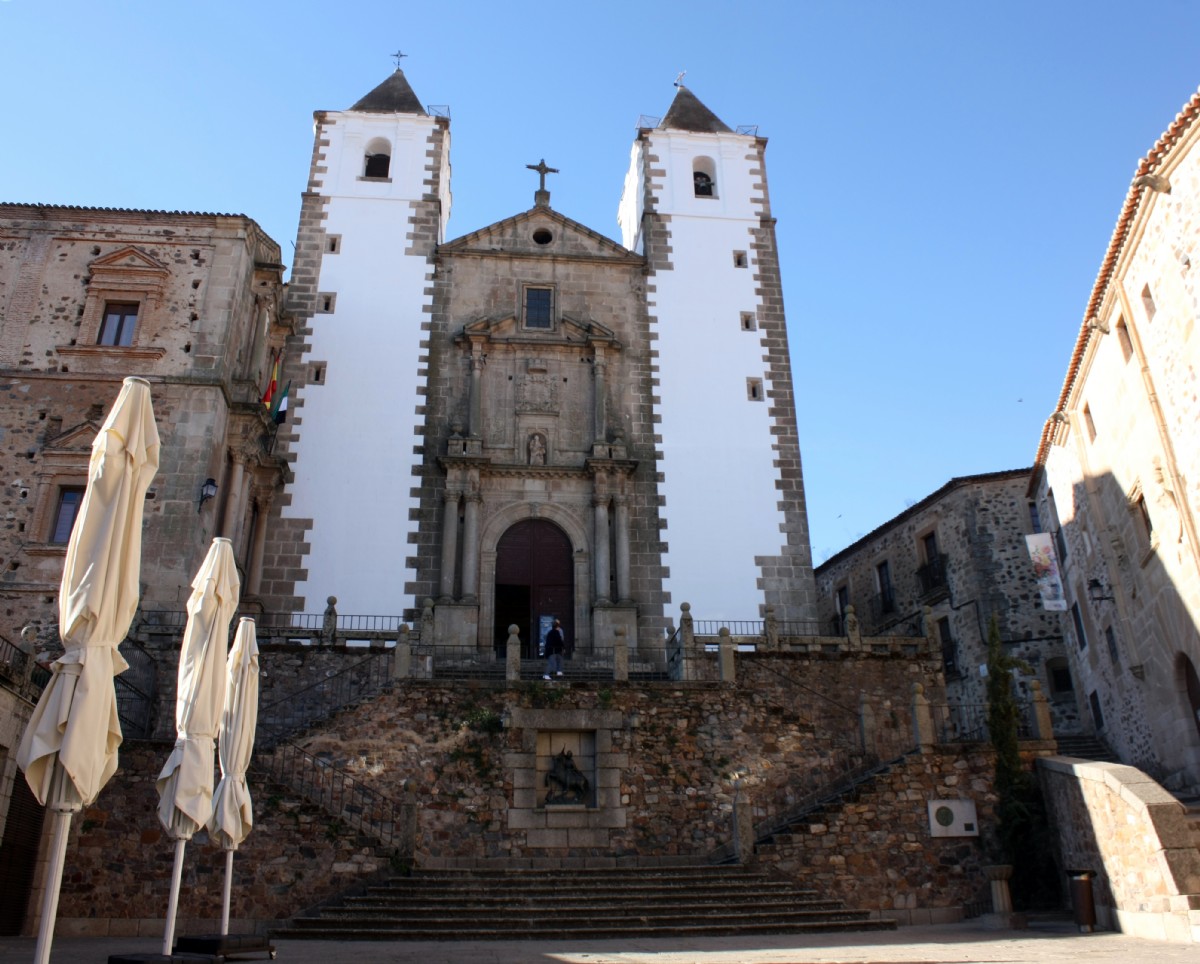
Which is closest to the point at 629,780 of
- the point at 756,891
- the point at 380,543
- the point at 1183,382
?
the point at 756,891

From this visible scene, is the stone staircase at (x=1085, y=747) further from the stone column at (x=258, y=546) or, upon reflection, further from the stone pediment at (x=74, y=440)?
the stone pediment at (x=74, y=440)

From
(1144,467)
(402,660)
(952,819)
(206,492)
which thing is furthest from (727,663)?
(206,492)

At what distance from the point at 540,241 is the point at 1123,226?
45.0ft

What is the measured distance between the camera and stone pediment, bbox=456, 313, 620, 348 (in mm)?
23016

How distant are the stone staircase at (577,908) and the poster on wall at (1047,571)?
10.7 m

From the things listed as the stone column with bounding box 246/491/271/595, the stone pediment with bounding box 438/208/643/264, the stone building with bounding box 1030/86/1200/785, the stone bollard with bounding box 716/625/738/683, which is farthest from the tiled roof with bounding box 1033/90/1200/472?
the stone column with bounding box 246/491/271/595

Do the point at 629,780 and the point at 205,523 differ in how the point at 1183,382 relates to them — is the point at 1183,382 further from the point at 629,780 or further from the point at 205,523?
the point at 205,523

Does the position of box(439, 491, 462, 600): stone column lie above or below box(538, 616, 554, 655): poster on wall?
above

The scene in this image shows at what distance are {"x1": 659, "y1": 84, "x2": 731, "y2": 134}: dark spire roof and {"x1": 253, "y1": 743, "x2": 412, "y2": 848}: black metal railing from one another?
62.5ft

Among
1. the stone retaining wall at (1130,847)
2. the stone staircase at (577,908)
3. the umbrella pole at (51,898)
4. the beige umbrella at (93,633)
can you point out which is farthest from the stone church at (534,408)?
the umbrella pole at (51,898)

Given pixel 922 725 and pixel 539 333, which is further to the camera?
pixel 539 333

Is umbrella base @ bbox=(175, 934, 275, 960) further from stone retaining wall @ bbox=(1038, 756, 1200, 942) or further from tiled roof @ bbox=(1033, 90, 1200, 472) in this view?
tiled roof @ bbox=(1033, 90, 1200, 472)

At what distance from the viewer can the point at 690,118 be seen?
28422 millimetres

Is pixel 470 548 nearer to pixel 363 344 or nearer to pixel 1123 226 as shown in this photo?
pixel 363 344
